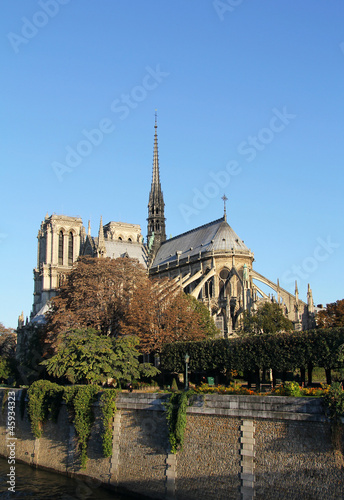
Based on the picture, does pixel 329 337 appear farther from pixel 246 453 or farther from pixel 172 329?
pixel 172 329

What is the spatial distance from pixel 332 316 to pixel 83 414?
39176mm

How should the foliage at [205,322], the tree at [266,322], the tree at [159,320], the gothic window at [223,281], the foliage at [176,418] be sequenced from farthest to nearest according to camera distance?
the gothic window at [223,281] < the tree at [266,322] < the foliage at [205,322] < the tree at [159,320] < the foliage at [176,418]

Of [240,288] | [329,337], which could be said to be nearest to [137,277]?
[240,288]

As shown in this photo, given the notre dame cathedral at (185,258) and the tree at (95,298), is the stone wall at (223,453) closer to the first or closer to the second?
the tree at (95,298)

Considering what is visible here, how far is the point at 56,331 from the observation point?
2003 inches

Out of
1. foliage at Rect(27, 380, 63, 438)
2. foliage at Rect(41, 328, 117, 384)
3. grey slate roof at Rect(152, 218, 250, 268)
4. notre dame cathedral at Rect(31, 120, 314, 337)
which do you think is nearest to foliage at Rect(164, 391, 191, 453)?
foliage at Rect(41, 328, 117, 384)

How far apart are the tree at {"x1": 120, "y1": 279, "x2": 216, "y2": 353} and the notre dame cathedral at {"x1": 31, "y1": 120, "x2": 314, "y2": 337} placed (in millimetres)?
11321

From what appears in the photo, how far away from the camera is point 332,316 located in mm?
64188

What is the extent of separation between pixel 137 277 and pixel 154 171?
158ft

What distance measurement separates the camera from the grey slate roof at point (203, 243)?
79875mm

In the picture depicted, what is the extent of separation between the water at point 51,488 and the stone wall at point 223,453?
55 cm

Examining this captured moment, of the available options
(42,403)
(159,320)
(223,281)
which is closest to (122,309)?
(159,320)

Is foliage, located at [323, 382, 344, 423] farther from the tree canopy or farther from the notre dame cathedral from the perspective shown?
the notre dame cathedral

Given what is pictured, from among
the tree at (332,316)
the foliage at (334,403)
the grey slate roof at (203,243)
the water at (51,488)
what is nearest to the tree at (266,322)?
the tree at (332,316)
